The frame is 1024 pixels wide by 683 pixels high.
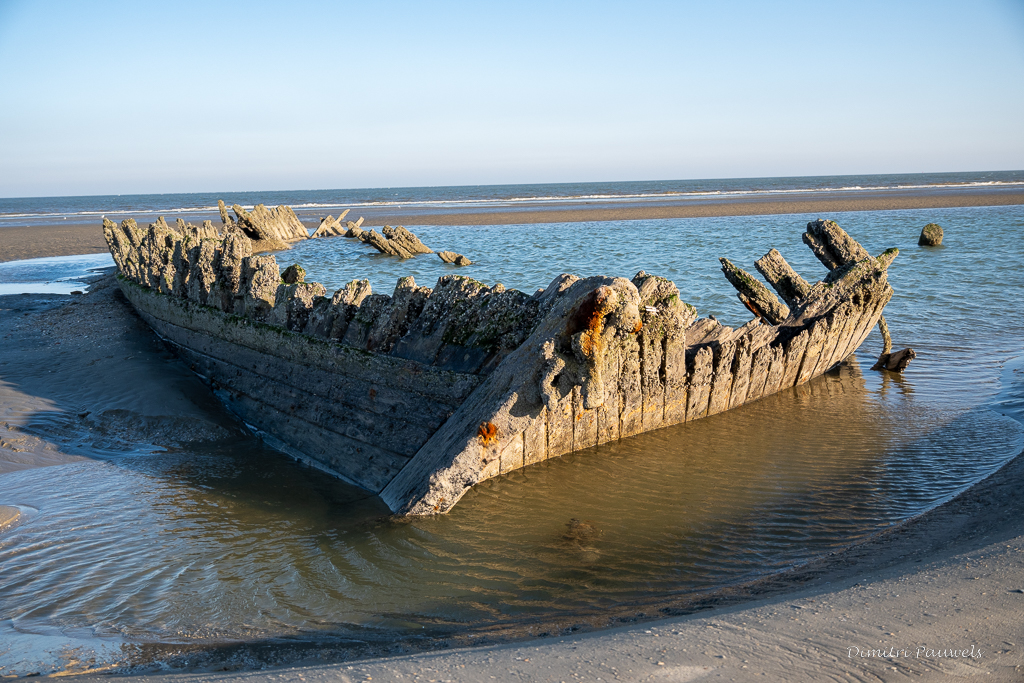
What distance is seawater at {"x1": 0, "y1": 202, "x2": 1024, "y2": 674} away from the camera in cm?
343

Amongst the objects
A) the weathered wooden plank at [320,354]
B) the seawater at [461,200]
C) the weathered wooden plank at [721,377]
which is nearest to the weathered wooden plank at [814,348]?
the weathered wooden plank at [721,377]

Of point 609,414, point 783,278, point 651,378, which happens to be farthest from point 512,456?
point 783,278

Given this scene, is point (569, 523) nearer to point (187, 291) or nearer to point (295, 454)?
point (295, 454)

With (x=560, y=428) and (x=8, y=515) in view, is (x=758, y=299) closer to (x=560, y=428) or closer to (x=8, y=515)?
(x=560, y=428)

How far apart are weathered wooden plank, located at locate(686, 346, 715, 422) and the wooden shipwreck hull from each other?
15mm

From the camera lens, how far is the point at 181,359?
27.1ft

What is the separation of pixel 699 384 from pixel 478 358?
7.78 ft

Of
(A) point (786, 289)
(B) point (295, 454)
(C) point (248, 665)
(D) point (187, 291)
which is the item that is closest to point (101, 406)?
(D) point (187, 291)

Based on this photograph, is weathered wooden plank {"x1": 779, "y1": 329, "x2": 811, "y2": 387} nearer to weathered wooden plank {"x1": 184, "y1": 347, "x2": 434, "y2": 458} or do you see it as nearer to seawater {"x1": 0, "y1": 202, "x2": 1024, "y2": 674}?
seawater {"x1": 0, "y1": 202, "x2": 1024, "y2": 674}

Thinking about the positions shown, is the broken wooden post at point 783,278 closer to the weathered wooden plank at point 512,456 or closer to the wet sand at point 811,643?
the weathered wooden plank at point 512,456

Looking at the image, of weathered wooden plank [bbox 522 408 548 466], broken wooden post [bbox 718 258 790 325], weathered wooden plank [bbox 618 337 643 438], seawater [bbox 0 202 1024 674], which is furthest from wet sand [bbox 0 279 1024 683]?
broken wooden post [bbox 718 258 790 325]

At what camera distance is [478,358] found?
16.5 feet

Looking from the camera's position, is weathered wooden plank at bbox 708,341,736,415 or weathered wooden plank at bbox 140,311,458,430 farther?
weathered wooden plank at bbox 708,341,736,415

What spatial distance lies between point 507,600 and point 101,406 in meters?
5.41
